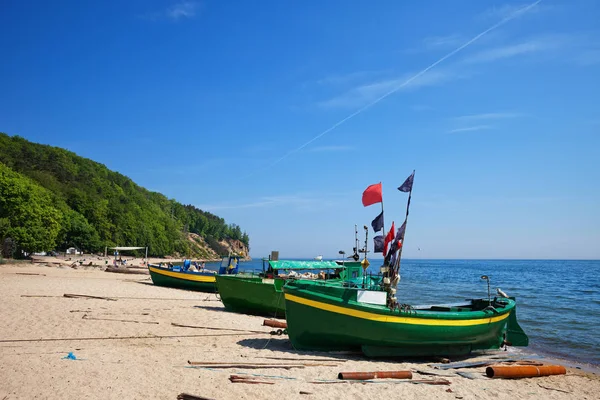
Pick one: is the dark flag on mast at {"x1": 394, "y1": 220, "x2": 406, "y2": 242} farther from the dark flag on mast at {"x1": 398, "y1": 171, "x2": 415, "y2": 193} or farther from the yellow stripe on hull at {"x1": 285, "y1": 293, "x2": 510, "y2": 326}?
the yellow stripe on hull at {"x1": 285, "y1": 293, "x2": 510, "y2": 326}

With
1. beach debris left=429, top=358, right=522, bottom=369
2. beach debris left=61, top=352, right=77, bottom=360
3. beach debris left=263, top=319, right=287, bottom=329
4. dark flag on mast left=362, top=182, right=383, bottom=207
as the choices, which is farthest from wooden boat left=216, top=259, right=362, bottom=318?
beach debris left=61, top=352, right=77, bottom=360

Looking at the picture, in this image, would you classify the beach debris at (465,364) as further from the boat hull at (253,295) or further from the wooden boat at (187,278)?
the wooden boat at (187,278)

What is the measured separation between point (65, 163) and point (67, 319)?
112503 mm

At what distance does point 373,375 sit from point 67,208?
91178 millimetres

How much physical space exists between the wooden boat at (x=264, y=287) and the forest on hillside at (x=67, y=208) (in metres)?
46.9

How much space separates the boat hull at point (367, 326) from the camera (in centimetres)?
1269

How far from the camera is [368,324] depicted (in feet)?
41.6

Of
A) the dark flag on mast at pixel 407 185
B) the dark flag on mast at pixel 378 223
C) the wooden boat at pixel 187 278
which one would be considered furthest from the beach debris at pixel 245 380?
the wooden boat at pixel 187 278

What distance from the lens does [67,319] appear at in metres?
16.5

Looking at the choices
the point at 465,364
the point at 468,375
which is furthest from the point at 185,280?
the point at 468,375

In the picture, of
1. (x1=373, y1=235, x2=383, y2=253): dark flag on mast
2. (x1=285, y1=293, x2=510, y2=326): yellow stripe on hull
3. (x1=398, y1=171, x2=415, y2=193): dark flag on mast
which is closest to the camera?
(x1=285, y1=293, x2=510, y2=326): yellow stripe on hull

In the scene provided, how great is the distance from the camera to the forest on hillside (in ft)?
193

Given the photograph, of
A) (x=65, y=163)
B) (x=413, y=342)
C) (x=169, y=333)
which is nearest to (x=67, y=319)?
(x=169, y=333)

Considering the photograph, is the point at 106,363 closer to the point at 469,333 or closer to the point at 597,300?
the point at 469,333
